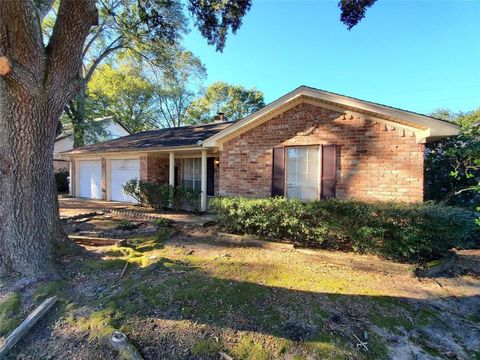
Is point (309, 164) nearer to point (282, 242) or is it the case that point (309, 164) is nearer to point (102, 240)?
point (282, 242)

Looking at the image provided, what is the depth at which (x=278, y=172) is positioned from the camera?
797 centimetres

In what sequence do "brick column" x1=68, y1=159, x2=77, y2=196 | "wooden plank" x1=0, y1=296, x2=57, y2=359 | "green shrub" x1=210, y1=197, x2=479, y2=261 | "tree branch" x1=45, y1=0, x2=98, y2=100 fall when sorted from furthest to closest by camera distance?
1. "brick column" x1=68, y1=159, x2=77, y2=196
2. "green shrub" x1=210, y1=197, x2=479, y2=261
3. "tree branch" x1=45, y1=0, x2=98, y2=100
4. "wooden plank" x1=0, y1=296, x2=57, y2=359

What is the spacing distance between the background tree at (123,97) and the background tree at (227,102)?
6.11m

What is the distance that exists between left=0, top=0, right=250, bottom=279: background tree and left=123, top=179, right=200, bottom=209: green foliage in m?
6.52

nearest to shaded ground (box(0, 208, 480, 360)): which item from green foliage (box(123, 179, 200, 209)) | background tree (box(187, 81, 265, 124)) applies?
green foliage (box(123, 179, 200, 209))

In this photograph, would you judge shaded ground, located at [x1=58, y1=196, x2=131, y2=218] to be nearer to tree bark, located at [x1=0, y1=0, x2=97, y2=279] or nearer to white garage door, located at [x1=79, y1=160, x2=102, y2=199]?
white garage door, located at [x1=79, y1=160, x2=102, y2=199]

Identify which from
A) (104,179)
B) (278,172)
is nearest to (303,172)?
(278,172)

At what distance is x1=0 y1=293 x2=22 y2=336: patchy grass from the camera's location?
321 centimetres

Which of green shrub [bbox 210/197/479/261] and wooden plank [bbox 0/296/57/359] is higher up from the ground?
green shrub [bbox 210/197/479/261]

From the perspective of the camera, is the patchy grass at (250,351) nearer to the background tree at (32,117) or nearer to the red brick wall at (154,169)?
the background tree at (32,117)

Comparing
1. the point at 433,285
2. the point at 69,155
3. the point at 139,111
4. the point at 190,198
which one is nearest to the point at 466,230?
the point at 433,285

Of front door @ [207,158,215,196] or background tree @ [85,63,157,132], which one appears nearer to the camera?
front door @ [207,158,215,196]

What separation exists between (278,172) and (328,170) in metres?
1.45

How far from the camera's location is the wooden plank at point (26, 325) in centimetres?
291
